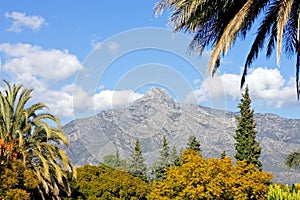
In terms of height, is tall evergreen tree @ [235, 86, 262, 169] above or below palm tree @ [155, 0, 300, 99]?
above

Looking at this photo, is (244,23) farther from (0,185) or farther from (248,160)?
(248,160)

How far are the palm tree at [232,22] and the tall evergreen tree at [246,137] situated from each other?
135 feet

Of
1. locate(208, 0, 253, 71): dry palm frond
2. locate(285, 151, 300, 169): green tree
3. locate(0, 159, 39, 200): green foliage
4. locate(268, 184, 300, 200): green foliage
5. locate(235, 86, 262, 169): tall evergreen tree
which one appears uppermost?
locate(235, 86, 262, 169): tall evergreen tree

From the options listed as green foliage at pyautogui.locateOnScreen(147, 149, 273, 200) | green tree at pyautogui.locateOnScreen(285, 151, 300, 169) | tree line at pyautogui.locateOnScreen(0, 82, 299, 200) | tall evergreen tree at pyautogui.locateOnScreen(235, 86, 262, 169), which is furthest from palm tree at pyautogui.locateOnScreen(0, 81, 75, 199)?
tall evergreen tree at pyautogui.locateOnScreen(235, 86, 262, 169)

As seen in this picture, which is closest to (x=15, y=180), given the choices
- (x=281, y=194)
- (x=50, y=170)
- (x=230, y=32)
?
(x=50, y=170)

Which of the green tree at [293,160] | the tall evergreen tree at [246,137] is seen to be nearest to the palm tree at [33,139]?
the green tree at [293,160]

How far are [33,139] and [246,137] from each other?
1219 inches

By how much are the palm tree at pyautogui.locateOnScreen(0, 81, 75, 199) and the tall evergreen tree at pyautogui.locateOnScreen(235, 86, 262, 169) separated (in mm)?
28424

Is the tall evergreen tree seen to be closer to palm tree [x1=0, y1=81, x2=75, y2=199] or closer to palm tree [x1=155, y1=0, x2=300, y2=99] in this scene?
palm tree [x1=0, y1=81, x2=75, y2=199]

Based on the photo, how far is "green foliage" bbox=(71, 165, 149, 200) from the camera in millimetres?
37562

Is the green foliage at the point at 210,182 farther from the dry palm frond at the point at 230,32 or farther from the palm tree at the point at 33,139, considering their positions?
the dry palm frond at the point at 230,32

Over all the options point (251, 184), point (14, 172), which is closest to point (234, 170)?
point (251, 184)

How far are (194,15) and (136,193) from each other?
104ft

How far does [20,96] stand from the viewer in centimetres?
A: 2705
